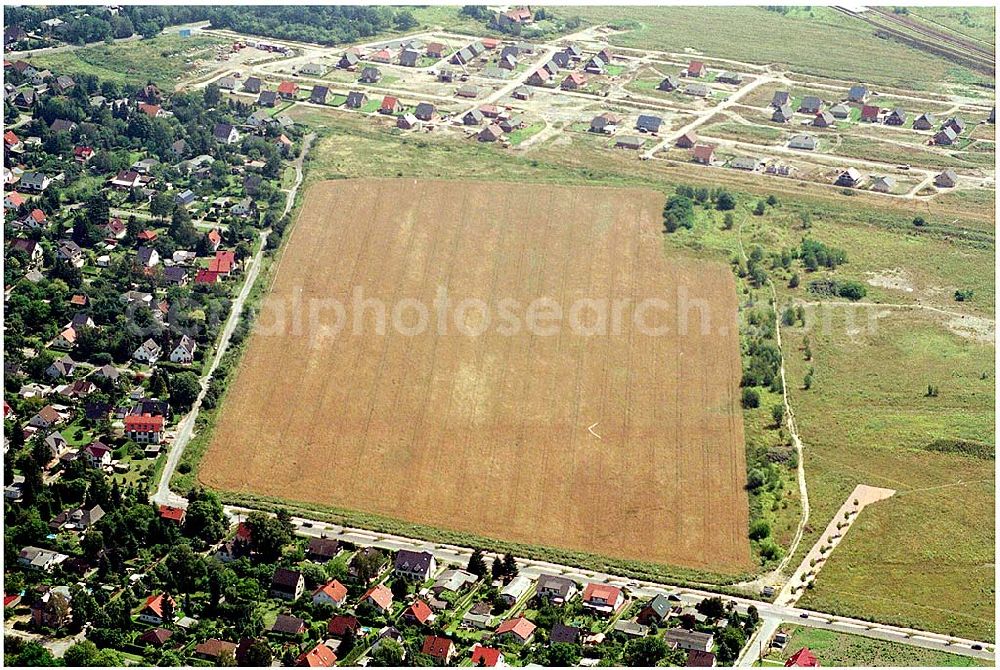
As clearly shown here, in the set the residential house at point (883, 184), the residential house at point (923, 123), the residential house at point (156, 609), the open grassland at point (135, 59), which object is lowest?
the open grassland at point (135, 59)

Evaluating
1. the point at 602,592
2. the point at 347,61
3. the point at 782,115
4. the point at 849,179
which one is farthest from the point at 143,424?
the point at 782,115

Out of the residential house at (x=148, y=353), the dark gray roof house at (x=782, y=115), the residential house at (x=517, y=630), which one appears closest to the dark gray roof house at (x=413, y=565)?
the residential house at (x=517, y=630)

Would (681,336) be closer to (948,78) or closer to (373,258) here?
(373,258)

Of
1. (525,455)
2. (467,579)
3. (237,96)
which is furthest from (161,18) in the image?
(467,579)

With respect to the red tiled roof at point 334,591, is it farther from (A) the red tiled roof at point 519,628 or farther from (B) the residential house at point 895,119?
(B) the residential house at point 895,119

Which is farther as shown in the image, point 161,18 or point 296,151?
point 161,18

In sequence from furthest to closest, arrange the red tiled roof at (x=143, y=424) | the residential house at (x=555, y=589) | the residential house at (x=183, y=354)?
the residential house at (x=183, y=354), the red tiled roof at (x=143, y=424), the residential house at (x=555, y=589)
